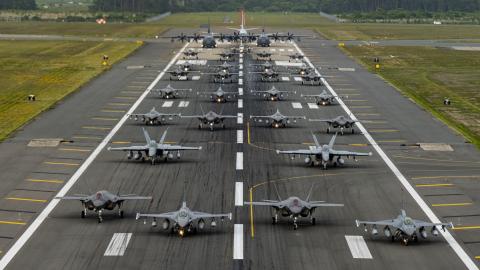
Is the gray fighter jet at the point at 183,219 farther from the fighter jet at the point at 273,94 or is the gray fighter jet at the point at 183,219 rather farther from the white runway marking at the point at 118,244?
the fighter jet at the point at 273,94

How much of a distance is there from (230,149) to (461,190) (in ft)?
94.6

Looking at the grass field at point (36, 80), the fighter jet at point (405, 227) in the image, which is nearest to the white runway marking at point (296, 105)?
the grass field at point (36, 80)

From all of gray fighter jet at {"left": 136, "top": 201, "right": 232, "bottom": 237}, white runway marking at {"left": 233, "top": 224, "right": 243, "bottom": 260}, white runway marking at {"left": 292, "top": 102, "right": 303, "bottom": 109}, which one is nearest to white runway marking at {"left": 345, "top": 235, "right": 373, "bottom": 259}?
white runway marking at {"left": 233, "top": 224, "right": 243, "bottom": 260}

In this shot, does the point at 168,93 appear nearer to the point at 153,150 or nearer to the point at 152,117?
the point at 152,117

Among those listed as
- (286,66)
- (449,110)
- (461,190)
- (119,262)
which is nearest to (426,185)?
(461,190)

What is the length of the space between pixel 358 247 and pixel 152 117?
52821 mm

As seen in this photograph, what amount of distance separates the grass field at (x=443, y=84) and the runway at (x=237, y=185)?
12.5 ft

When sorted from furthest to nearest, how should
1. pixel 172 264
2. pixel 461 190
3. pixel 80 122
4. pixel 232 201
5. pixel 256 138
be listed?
pixel 80 122, pixel 256 138, pixel 461 190, pixel 232 201, pixel 172 264

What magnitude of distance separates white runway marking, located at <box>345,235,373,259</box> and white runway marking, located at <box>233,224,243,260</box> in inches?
337

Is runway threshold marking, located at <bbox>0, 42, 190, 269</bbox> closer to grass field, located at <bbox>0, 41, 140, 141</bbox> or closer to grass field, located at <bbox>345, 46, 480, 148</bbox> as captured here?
grass field, located at <bbox>0, 41, 140, 141</bbox>

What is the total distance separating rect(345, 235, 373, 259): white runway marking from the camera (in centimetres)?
5938

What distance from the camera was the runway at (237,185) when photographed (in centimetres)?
5925

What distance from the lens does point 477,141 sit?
101188 mm

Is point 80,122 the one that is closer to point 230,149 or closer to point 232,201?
point 230,149
